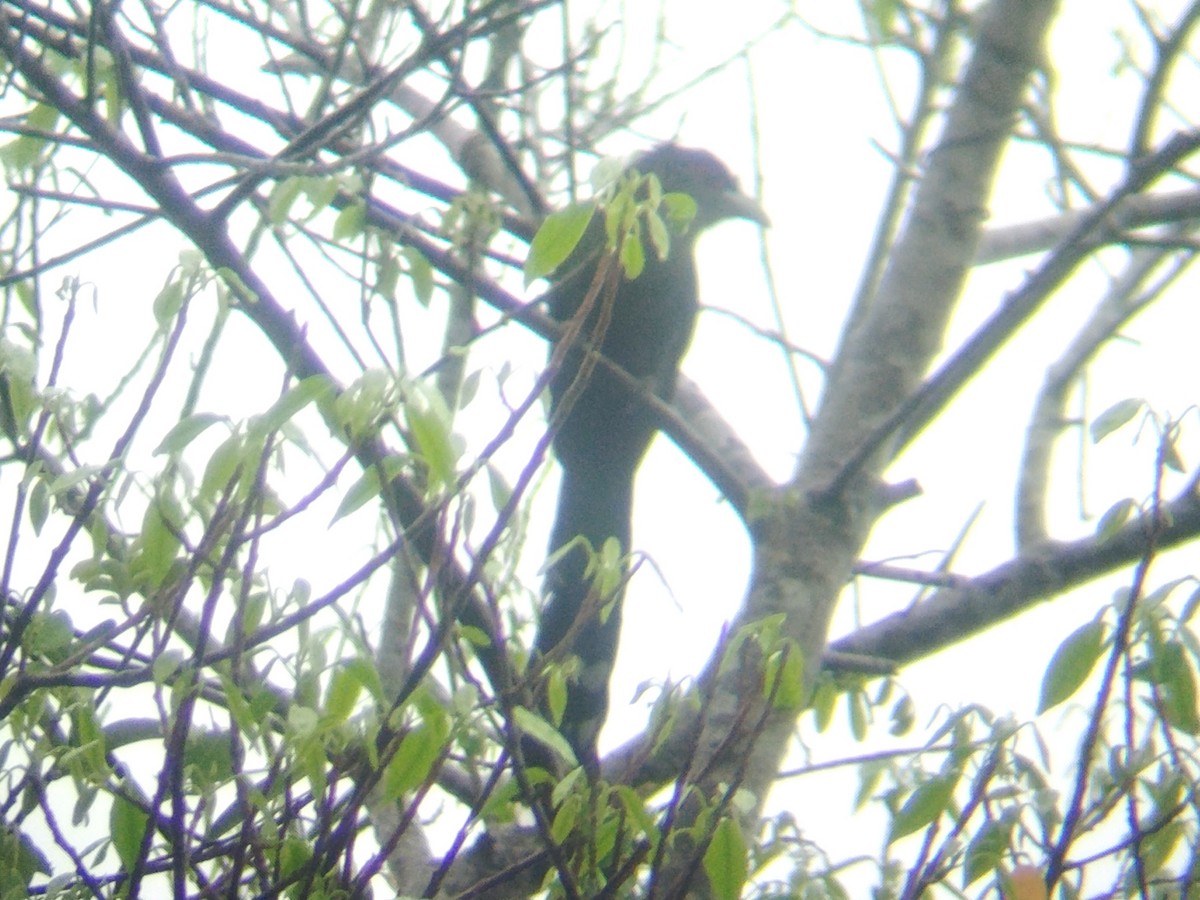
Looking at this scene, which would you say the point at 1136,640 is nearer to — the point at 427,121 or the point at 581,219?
the point at 581,219

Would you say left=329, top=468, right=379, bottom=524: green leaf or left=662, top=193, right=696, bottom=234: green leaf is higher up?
left=662, top=193, right=696, bottom=234: green leaf

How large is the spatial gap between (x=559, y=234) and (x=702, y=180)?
11.1 feet

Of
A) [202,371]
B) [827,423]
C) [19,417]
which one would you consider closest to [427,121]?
[202,371]

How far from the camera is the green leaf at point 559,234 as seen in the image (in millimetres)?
1317

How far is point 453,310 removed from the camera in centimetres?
315

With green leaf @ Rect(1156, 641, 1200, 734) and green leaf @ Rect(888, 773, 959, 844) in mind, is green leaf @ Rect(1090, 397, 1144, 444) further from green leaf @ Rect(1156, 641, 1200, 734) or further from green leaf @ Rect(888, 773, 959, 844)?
green leaf @ Rect(888, 773, 959, 844)

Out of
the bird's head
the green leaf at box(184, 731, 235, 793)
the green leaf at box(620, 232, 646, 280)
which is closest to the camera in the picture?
the green leaf at box(620, 232, 646, 280)

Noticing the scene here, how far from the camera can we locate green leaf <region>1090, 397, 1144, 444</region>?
1.42m

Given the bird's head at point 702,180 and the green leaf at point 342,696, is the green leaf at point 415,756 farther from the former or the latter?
the bird's head at point 702,180

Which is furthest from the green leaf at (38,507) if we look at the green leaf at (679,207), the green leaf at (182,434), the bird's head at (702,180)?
the bird's head at (702,180)

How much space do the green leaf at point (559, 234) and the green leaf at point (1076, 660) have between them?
2.28 feet

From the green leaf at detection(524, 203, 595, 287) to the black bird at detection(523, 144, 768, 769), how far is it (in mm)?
1058

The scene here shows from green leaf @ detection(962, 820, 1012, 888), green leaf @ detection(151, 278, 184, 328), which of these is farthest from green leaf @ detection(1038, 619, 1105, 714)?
green leaf @ detection(151, 278, 184, 328)

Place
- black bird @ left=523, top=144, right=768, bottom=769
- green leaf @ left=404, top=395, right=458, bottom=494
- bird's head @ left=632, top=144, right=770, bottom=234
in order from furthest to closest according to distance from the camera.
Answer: bird's head @ left=632, top=144, right=770, bottom=234, black bird @ left=523, top=144, right=768, bottom=769, green leaf @ left=404, top=395, right=458, bottom=494
